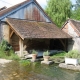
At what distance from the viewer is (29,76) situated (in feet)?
33.7

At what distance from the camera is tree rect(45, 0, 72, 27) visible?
33562 mm

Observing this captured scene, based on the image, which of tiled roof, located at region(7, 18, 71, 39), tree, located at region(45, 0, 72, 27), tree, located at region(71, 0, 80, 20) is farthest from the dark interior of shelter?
tree, located at region(71, 0, 80, 20)

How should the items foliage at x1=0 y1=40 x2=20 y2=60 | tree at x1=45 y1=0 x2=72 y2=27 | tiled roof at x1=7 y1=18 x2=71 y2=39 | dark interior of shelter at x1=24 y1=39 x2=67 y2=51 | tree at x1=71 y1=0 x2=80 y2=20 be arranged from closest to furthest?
foliage at x1=0 y1=40 x2=20 y2=60, tiled roof at x1=7 y1=18 x2=71 y2=39, dark interior of shelter at x1=24 y1=39 x2=67 y2=51, tree at x1=45 y1=0 x2=72 y2=27, tree at x1=71 y1=0 x2=80 y2=20

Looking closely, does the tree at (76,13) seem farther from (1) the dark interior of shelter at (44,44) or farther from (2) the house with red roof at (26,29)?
(2) the house with red roof at (26,29)

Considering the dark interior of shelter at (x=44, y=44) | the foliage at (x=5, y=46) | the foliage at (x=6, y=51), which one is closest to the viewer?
the foliage at (x=6, y=51)

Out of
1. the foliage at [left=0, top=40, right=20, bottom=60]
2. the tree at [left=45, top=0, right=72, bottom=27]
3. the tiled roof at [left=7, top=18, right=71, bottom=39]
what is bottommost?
the foliage at [left=0, top=40, right=20, bottom=60]

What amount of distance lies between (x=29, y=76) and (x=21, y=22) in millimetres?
9451

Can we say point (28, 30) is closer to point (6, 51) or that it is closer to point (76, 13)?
point (6, 51)

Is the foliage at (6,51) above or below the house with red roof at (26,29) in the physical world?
below

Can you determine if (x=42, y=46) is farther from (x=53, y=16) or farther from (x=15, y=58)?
(x=53, y=16)

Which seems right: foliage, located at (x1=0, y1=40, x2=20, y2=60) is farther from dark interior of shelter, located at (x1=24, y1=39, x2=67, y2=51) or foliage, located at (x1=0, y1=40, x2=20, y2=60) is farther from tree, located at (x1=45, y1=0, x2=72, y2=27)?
tree, located at (x1=45, y1=0, x2=72, y2=27)

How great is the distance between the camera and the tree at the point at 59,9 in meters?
33.6

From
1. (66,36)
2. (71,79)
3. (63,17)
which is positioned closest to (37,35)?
(66,36)

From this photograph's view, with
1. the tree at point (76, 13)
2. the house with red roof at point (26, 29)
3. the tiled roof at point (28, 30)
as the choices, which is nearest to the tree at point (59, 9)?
the tree at point (76, 13)
